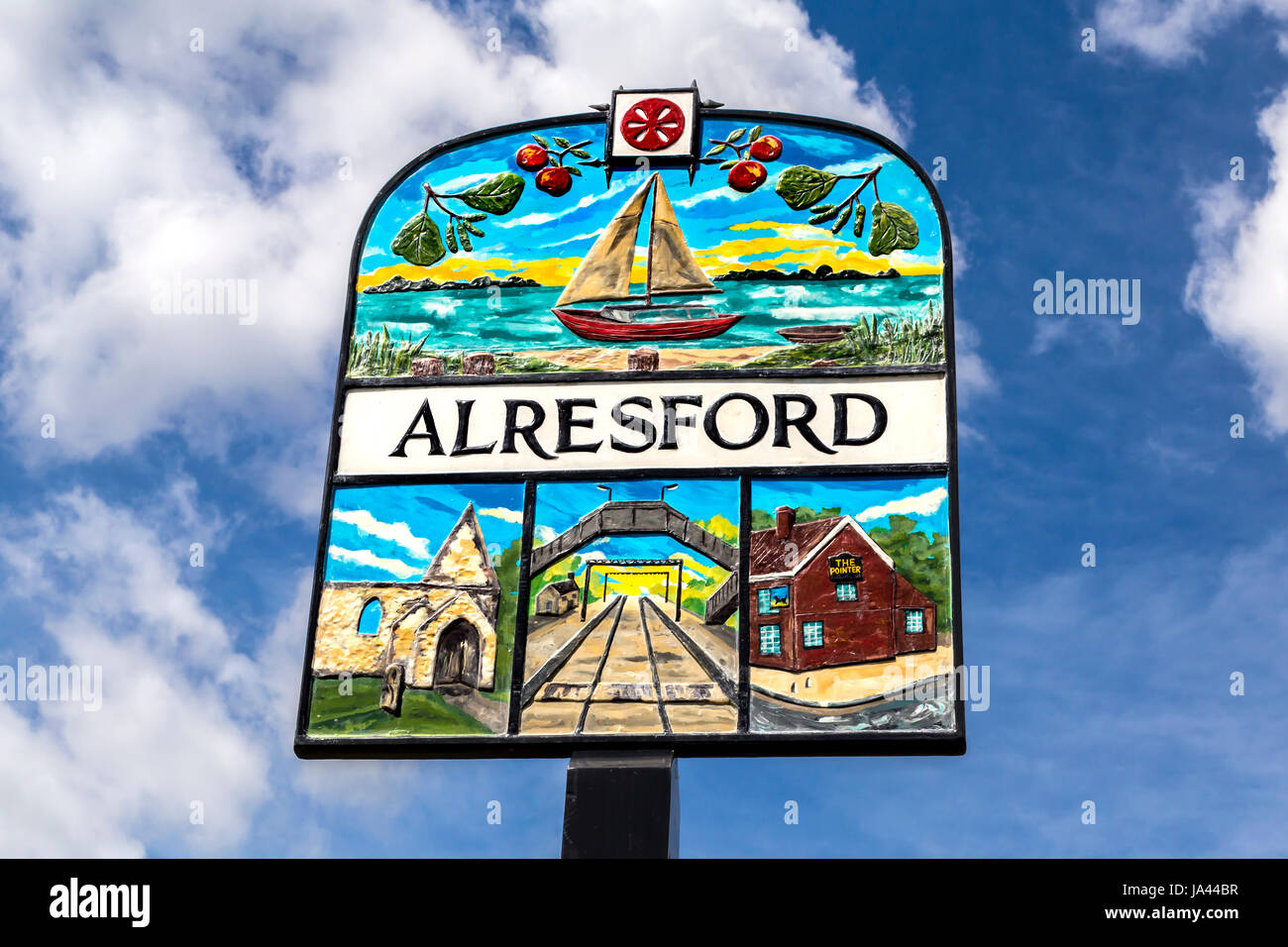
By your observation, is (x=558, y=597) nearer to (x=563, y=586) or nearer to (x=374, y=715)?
(x=563, y=586)

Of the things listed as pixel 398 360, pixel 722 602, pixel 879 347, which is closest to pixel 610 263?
pixel 398 360

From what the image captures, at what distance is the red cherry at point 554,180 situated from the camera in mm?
12875

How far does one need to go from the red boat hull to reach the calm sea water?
0.05m

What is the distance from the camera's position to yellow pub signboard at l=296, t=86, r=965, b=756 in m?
10.8

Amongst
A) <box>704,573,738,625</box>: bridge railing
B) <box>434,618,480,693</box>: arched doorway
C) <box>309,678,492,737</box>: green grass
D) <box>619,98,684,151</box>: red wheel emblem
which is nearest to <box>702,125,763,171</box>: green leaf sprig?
<box>619,98,684,151</box>: red wheel emblem

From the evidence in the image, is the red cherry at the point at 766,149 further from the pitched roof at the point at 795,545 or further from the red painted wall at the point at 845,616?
the red painted wall at the point at 845,616

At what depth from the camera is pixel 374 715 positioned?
35.5 feet

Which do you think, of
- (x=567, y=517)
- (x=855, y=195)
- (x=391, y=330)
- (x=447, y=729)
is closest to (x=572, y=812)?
(x=447, y=729)

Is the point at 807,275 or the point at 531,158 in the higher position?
the point at 531,158

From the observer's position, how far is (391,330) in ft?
40.2

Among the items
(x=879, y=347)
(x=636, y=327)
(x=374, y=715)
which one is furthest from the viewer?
(x=636, y=327)

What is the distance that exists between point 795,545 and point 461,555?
2.36 m
